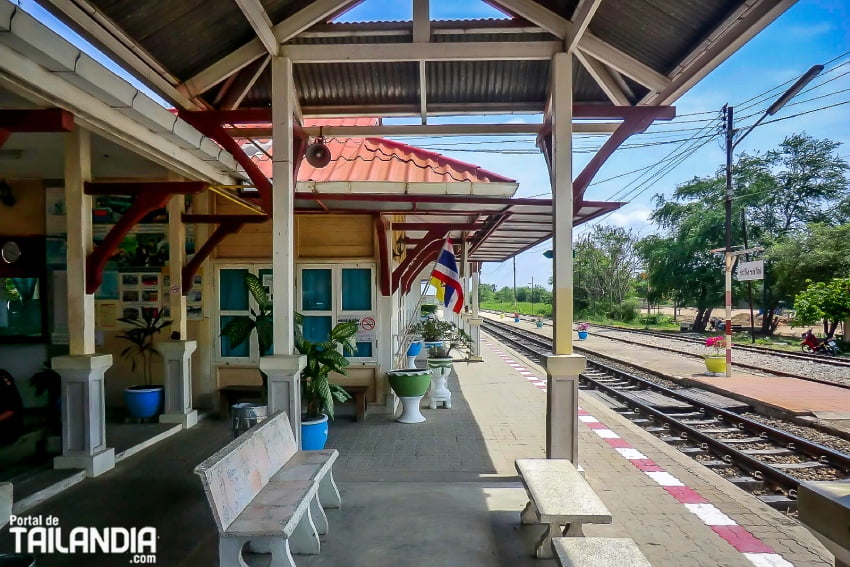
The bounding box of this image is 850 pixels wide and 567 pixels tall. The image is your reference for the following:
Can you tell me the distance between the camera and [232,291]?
7191 mm

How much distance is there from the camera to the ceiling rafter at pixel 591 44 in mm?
4066

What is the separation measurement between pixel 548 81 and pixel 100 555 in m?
5.23

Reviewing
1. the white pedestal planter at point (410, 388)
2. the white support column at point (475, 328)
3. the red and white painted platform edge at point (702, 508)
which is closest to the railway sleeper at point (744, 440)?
the red and white painted platform edge at point (702, 508)

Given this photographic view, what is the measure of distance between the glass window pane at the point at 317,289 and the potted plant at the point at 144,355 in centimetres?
185

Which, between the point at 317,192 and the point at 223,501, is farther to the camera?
the point at 317,192

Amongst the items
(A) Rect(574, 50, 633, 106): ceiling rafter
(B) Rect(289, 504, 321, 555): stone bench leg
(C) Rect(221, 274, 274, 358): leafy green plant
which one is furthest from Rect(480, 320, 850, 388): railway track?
(B) Rect(289, 504, 321, 555): stone bench leg

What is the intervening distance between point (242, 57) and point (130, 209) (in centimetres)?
188

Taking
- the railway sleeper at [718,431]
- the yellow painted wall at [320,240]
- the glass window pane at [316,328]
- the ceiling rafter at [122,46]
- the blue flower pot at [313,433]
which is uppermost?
the ceiling rafter at [122,46]

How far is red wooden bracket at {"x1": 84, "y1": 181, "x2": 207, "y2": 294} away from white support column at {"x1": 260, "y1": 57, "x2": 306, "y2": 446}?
1309 mm

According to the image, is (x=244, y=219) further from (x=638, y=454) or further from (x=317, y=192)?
(x=638, y=454)

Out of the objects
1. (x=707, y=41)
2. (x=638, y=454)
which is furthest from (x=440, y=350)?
(x=707, y=41)

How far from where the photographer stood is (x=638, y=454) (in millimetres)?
5500

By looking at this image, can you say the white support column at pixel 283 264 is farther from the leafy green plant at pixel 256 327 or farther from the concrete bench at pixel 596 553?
the concrete bench at pixel 596 553

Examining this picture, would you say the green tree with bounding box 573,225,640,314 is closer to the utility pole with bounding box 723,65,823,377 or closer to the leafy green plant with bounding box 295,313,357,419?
the utility pole with bounding box 723,65,823,377
